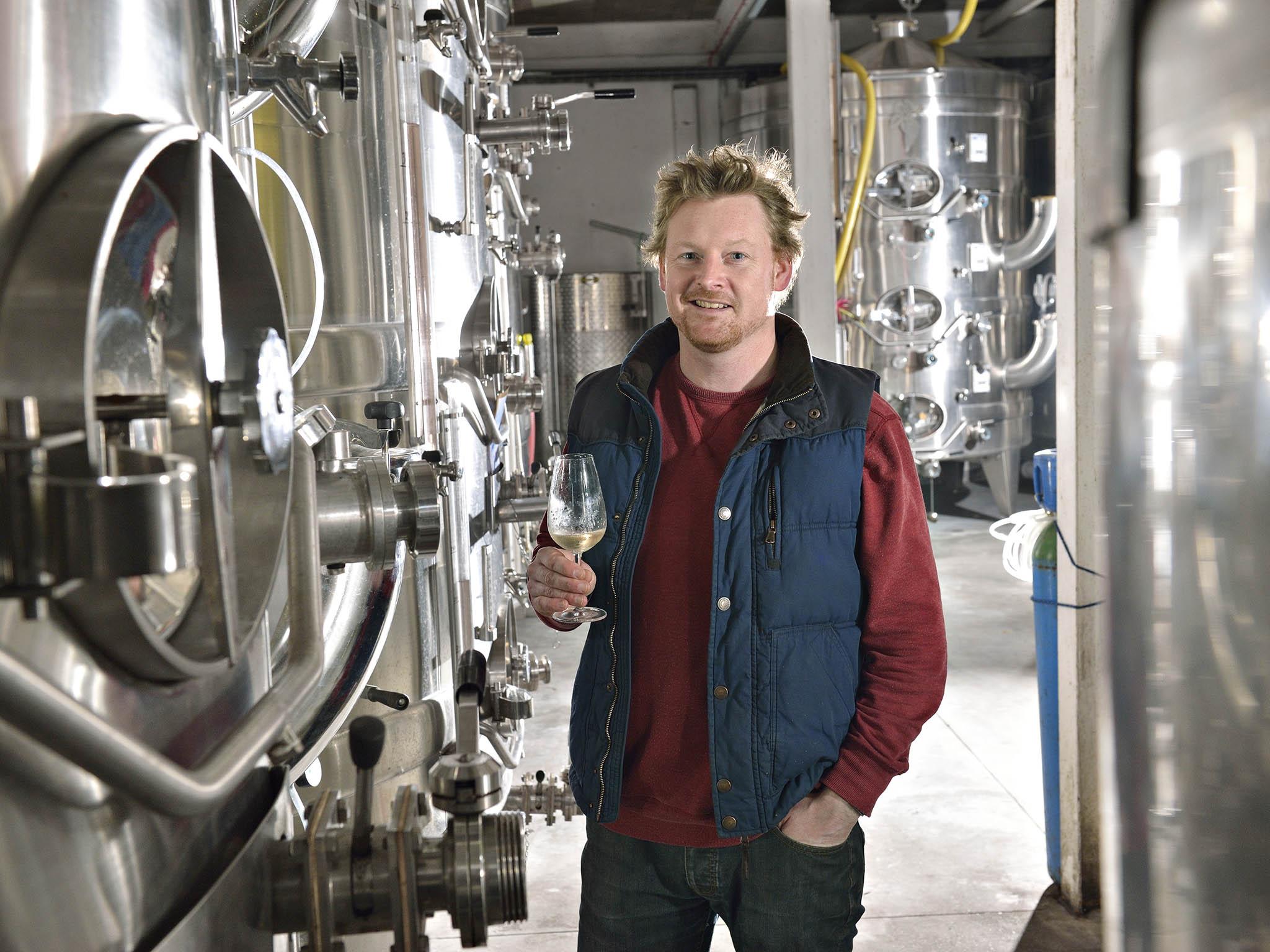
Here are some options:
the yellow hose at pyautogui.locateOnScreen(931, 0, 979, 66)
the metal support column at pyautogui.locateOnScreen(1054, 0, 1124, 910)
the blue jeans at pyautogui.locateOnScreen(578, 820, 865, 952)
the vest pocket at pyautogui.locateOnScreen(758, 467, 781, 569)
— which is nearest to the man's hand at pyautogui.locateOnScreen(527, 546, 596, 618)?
the vest pocket at pyautogui.locateOnScreen(758, 467, 781, 569)

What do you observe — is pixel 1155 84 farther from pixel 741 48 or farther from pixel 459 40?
pixel 741 48

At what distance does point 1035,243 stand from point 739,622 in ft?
21.2

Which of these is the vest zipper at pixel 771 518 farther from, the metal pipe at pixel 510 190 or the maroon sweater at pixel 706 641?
the metal pipe at pixel 510 190

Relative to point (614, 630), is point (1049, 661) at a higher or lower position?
lower

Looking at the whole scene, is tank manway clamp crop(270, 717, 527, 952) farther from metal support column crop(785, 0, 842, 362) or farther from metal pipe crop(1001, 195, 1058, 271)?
metal pipe crop(1001, 195, 1058, 271)

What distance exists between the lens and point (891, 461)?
163cm

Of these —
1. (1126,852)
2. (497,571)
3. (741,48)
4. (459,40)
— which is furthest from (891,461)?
(741,48)

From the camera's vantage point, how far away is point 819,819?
156cm

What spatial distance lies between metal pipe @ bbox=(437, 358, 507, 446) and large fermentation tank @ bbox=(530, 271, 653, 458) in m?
5.30

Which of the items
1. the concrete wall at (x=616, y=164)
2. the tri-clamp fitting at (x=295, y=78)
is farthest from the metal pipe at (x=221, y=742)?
the concrete wall at (x=616, y=164)

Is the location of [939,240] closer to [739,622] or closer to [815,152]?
[815,152]

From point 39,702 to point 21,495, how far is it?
10 cm

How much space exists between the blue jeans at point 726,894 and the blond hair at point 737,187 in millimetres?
884

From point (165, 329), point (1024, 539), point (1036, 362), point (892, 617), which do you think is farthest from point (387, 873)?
point (1036, 362)
